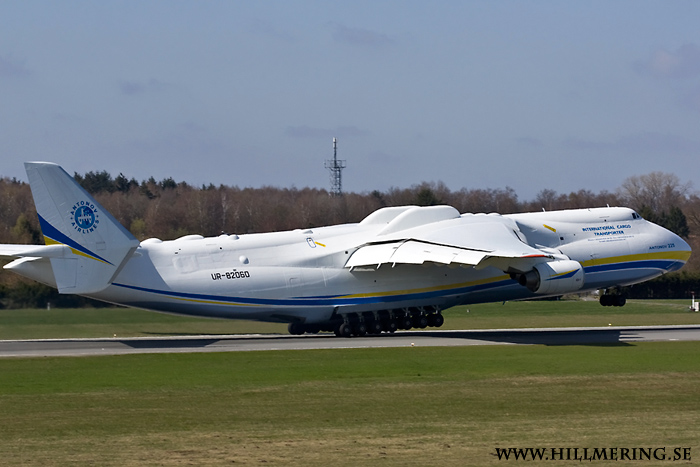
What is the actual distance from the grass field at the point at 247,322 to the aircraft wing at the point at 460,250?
430 cm

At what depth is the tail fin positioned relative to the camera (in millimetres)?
25328

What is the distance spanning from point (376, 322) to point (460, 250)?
4.02m

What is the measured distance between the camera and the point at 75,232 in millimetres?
25828

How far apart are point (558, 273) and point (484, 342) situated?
3.01 metres

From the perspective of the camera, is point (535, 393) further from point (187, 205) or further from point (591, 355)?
point (187, 205)

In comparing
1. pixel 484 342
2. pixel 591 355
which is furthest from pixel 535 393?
pixel 484 342

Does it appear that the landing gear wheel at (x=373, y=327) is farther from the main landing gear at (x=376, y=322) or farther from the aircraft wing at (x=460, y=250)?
the aircraft wing at (x=460, y=250)

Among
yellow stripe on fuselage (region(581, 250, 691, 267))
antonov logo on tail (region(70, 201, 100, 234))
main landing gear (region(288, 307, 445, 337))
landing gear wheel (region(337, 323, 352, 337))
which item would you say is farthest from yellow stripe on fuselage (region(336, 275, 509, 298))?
antonov logo on tail (region(70, 201, 100, 234))

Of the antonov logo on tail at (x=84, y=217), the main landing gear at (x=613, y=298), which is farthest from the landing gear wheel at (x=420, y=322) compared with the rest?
the antonov logo on tail at (x=84, y=217)

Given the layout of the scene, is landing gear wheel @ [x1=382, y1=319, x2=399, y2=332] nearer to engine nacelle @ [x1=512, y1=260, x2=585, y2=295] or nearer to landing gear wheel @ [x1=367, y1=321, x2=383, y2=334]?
landing gear wheel @ [x1=367, y1=321, x2=383, y2=334]

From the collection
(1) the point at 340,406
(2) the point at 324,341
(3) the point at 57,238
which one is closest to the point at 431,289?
(2) the point at 324,341

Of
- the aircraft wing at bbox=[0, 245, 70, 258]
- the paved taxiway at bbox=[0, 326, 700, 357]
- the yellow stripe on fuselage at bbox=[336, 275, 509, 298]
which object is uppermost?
the aircraft wing at bbox=[0, 245, 70, 258]

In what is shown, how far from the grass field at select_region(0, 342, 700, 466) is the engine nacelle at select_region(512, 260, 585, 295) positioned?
376 cm

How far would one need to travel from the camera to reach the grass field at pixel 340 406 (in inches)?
464
